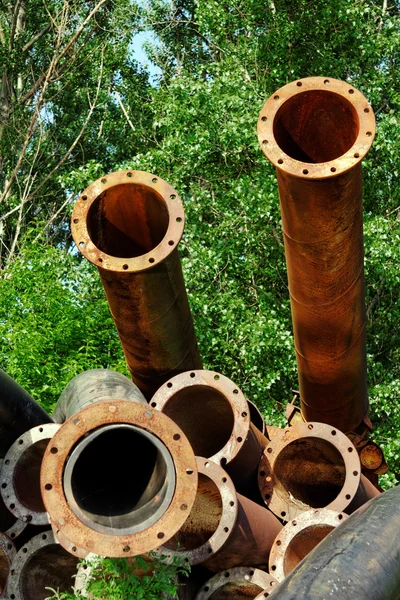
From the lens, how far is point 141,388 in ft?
18.1

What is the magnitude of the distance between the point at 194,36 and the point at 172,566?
2142 cm

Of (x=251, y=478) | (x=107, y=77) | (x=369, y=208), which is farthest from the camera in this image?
(x=107, y=77)

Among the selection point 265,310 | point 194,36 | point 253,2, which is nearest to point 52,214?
point 194,36

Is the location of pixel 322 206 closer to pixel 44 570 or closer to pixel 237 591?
pixel 237 591

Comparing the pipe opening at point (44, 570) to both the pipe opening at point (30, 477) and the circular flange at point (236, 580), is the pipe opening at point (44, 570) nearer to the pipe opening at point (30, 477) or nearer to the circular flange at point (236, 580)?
the pipe opening at point (30, 477)

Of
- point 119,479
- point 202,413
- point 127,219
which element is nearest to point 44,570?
point 119,479

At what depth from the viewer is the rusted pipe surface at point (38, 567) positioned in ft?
15.4

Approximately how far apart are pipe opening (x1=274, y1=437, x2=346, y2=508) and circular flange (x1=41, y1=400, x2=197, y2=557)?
5.15 ft

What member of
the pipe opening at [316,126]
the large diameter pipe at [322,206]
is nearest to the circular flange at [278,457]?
the large diameter pipe at [322,206]

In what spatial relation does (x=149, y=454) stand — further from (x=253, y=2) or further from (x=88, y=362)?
(x=253, y=2)

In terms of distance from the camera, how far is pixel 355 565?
3014 mm

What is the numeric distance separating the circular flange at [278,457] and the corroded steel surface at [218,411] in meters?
0.07

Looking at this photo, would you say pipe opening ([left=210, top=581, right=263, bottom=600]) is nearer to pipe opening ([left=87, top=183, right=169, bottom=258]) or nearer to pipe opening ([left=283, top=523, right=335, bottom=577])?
pipe opening ([left=283, top=523, right=335, bottom=577])

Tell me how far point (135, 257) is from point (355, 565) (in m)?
2.24
